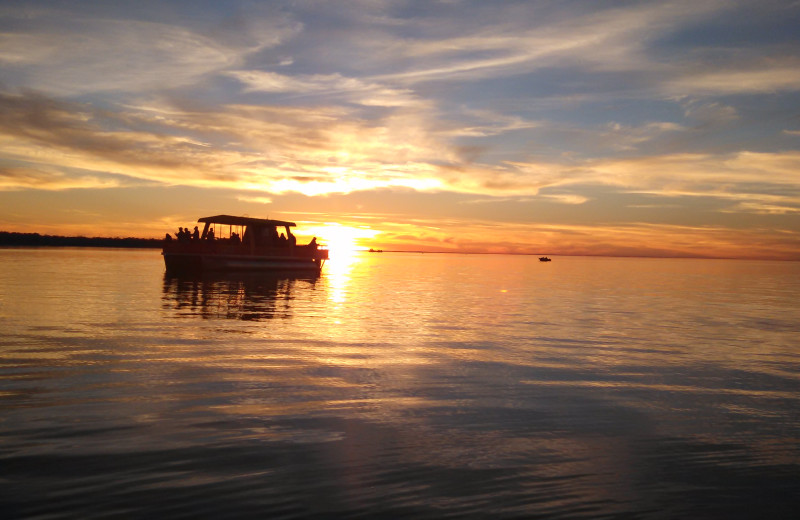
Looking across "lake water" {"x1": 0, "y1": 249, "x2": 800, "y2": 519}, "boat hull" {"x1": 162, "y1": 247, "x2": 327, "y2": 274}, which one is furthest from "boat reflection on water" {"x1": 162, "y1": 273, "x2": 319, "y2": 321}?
"boat hull" {"x1": 162, "y1": 247, "x2": 327, "y2": 274}

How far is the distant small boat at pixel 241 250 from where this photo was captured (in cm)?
4291

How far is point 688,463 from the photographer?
6.64m

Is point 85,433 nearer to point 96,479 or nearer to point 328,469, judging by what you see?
point 96,479

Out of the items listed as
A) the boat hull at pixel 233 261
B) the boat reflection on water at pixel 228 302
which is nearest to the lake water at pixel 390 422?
the boat reflection on water at pixel 228 302

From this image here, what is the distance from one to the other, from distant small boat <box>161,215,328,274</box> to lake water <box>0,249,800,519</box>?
84.2 feet

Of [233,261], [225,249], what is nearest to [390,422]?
[225,249]

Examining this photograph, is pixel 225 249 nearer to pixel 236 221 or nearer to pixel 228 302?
pixel 236 221

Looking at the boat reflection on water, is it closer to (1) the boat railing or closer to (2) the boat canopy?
(1) the boat railing

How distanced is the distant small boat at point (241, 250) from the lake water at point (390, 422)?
1011 inches

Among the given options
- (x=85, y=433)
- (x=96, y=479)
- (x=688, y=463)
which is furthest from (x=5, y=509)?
(x=688, y=463)

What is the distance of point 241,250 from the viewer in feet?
150

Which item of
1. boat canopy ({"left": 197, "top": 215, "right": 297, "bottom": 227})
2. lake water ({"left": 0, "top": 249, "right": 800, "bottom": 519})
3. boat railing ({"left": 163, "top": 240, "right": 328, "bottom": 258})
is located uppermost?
Answer: boat canopy ({"left": 197, "top": 215, "right": 297, "bottom": 227})

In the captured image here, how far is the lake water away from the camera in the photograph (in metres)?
5.47

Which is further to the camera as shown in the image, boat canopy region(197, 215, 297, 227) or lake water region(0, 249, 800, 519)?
boat canopy region(197, 215, 297, 227)
